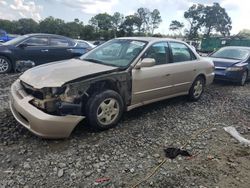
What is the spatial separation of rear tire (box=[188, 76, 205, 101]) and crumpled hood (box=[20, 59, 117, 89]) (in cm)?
263

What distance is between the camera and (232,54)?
10.0 meters

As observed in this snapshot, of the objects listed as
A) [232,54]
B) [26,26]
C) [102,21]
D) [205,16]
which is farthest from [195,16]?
[232,54]

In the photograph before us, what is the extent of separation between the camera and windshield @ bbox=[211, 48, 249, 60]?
9820 millimetres

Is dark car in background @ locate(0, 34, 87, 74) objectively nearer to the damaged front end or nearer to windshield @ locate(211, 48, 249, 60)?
windshield @ locate(211, 48, 249, 60)

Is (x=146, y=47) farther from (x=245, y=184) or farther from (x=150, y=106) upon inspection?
(x=245, y=184)

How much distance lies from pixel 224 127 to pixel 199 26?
178 ft

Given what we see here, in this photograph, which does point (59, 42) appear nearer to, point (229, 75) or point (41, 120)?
point (229, 75)

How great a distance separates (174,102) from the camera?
6508 millimetres

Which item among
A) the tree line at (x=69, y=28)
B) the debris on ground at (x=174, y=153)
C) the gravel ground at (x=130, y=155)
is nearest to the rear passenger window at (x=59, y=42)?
the gravel ground at (x=130, y=155)

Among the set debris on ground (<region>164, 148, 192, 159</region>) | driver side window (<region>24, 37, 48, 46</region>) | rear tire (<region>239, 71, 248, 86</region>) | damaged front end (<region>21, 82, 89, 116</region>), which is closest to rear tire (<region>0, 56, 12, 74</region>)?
driver side window (<region>24, 37, 48, 46</region>)

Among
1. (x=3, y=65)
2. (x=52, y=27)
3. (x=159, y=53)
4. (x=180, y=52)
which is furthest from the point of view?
(x=52, y=27)

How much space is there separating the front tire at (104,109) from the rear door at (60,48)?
5811mm

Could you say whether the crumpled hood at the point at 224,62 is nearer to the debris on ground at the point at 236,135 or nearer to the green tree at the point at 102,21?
the debris on ground at the point at 236,135

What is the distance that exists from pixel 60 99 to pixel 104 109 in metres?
0.79
